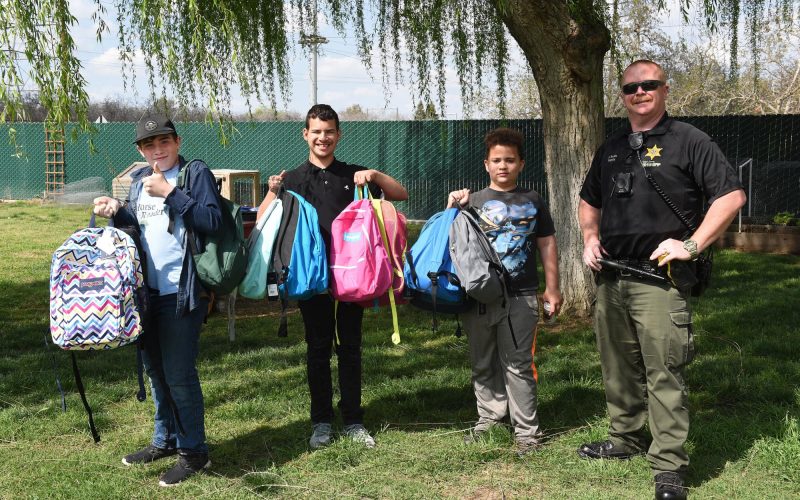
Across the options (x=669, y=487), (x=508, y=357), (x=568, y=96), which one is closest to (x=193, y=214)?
(x=508, y=357)

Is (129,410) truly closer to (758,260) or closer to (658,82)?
(658,82)

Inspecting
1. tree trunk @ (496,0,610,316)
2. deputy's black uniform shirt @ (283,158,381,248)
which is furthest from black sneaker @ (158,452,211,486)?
tree trunk @ (496,0,610,316)

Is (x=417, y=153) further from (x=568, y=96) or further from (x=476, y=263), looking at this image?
(x=476, y=263)

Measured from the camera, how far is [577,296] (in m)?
7.68

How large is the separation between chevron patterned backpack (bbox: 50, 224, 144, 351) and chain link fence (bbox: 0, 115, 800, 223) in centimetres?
701

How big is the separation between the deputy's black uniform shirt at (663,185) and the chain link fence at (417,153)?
6.55 meters

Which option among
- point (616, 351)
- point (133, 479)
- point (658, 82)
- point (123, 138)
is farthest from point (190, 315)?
point (123, 138)

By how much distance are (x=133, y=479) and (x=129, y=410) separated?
1241 mm

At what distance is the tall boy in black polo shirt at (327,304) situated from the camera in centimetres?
443

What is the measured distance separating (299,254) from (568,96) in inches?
152

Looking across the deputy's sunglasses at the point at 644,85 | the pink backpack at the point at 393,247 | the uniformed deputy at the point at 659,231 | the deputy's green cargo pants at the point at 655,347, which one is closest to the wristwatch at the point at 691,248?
the uniformed deputy at the point at 659,231

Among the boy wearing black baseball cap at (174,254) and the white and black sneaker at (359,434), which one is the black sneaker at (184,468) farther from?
the white and black sneaker at (359,434)

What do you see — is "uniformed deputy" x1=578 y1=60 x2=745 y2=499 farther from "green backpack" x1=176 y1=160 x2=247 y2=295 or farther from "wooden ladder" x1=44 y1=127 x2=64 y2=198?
"wooden ladder" x1=44 y1=127 x2=64 y2=198

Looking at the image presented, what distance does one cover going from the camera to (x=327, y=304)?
4.48m
